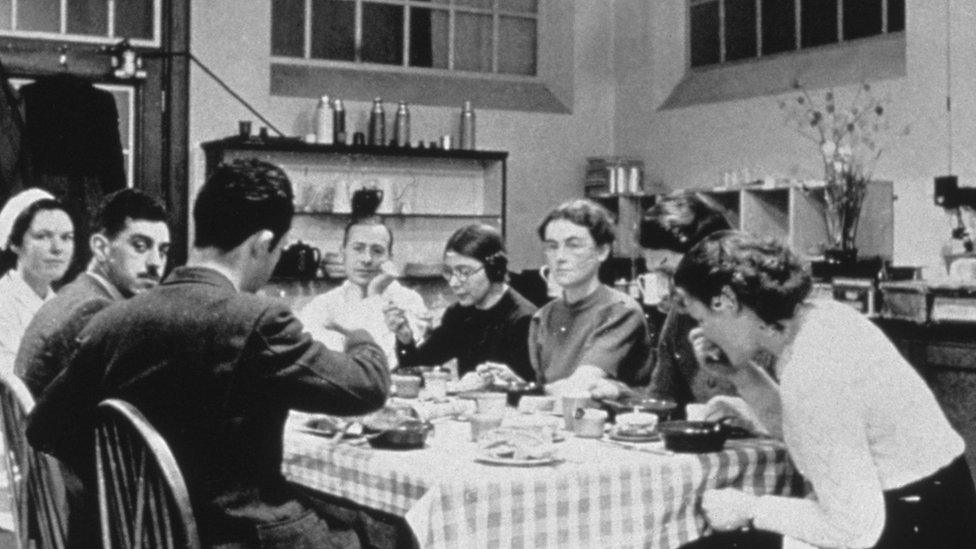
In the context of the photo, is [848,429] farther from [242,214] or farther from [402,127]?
[402,127]

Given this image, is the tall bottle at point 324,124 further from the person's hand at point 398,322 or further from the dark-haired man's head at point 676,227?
the dark-haired man's head at point 676,227

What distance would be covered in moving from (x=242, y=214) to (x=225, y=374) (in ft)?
1.06

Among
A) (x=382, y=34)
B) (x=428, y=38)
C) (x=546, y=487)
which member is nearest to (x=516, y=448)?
(x=546, y=487)

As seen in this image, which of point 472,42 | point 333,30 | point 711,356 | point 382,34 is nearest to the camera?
point 711,356

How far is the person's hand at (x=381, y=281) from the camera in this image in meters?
4.61

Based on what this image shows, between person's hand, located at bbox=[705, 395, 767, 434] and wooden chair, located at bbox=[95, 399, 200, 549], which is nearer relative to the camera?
wooden chair, located at bbox=[95, 399, 200, 549]

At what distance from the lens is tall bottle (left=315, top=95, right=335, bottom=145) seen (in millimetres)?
7688

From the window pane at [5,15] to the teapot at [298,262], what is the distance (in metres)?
2.23

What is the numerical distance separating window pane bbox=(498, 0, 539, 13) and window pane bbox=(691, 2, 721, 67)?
4.07ft

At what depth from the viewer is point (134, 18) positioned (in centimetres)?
763

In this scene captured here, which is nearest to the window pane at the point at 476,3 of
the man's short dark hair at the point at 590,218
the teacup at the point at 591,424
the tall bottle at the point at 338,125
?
the tall bottle at the point at 338,125

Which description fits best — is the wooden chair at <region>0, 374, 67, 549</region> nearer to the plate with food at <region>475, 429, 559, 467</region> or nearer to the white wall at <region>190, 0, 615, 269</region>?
the plate with food at <region>475, 429, 559, 467</region>

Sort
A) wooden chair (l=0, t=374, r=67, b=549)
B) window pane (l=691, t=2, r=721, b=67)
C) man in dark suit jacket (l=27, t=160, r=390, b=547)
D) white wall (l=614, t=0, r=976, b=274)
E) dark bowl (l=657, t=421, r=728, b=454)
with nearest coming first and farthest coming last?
man in dark suit jacket (l=27, t=160, r=390, b=547)
wooden chair (l=0, t=374, r=67, b=549)
dark bowl (l=657, t=421, r=728, b=454)
white wall (l=614, t=0, r=976, b=274)
window pane (l=691, t=2, r=721, b=67)

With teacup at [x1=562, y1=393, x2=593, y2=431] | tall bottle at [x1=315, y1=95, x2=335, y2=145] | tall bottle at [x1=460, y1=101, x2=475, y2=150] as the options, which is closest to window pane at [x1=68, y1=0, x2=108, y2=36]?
tall bottle at [x1=315, y1=95, x2=335, y2=145]
